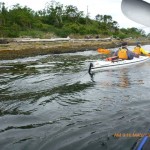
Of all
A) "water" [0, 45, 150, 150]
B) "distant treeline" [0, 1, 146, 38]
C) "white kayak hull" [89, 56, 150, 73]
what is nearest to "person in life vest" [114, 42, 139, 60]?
"white kayak hull" [89, 56, 150, 73]

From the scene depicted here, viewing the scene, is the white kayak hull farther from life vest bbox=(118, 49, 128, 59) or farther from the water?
the water

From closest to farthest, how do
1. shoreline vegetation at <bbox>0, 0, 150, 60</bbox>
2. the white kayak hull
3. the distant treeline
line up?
the white kayak hull < shoreline vegetation at <bbox>0, 0, 150, 60</bbox> < the distant treeline

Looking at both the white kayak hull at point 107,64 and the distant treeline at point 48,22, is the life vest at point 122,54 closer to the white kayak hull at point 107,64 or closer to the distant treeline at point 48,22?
the white kayak hull at point 107,64

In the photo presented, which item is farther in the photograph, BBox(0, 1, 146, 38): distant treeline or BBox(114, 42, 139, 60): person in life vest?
BBox(0, 1, 146, 38): distant treeline

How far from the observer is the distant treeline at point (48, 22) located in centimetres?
4238

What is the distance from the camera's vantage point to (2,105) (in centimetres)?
886

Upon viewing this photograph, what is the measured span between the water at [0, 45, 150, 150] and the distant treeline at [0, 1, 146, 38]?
26699mm

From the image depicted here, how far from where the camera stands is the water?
229 inches

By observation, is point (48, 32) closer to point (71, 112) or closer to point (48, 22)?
point (48, 22)

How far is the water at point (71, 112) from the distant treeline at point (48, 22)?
26699 mm

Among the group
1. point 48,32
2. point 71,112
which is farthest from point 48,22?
point 71,112

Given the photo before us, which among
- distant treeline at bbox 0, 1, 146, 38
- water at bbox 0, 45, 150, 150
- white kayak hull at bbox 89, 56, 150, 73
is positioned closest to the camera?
water at bbox 0, 45, 150, 150

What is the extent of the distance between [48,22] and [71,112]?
51.3m

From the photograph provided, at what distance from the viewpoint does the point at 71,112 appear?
8055 mm
